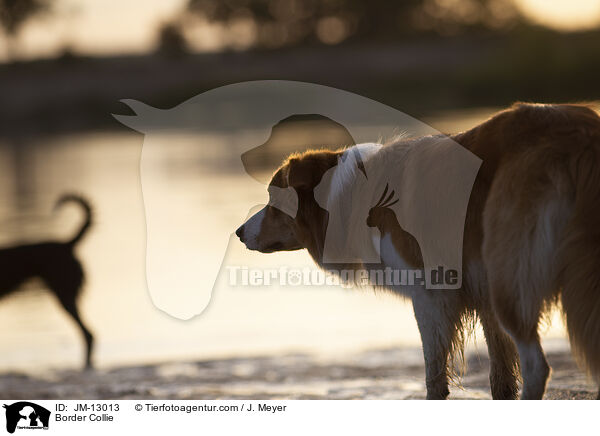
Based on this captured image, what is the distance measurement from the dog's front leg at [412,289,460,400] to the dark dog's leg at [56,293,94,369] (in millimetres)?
4145

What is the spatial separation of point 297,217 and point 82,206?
3.92 m

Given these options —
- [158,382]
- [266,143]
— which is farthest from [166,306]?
[266,143]

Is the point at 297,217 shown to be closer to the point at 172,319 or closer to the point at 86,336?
the point at 86,336

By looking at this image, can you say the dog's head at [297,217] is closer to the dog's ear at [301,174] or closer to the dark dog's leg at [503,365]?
the dog's ear at [301,174]

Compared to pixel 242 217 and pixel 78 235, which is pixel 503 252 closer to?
pixel 78 235

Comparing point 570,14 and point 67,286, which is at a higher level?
point 570,14

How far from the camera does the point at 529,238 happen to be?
441cm

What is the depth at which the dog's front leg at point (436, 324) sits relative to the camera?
516cm

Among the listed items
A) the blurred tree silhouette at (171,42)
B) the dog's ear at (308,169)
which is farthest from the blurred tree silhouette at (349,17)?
the dog's ear at (308,169)

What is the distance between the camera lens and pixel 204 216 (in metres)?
15.1

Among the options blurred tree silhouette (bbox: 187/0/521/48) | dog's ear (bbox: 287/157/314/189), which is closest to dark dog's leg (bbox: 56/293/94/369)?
dog's ear (bbox: 287/157/314/189)
